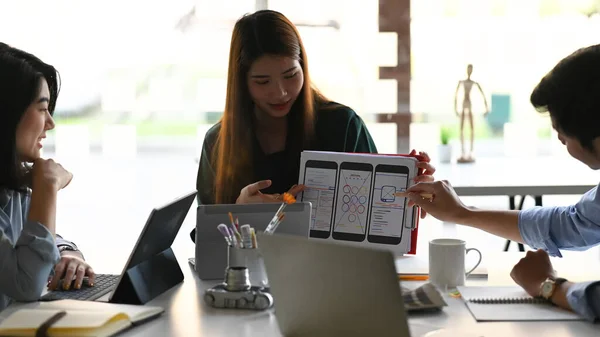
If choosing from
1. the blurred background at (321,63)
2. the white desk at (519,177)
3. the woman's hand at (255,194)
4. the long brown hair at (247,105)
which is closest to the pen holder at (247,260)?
the woman's hand at (255,194)

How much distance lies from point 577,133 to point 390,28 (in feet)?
10.0

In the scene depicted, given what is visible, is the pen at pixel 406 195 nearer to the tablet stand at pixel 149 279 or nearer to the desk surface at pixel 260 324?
the desk surface at pixel 260 324

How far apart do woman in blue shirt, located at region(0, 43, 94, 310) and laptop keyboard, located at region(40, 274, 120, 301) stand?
22 millimetres

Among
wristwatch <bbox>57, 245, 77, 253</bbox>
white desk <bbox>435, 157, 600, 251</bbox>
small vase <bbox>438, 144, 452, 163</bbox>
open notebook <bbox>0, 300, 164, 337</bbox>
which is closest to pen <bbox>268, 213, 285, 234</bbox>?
open notebook <bbox>0, 300, 164, 337</bbox>

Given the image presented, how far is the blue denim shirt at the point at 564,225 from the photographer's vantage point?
1981mm

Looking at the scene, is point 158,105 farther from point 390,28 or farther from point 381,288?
point 381,288

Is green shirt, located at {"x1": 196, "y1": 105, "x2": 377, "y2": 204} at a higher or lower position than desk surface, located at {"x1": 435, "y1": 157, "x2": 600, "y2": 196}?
higher

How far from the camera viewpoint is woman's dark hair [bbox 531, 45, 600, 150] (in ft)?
5.55

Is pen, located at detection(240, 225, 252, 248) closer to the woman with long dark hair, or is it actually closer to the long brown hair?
the woman with long dark hair

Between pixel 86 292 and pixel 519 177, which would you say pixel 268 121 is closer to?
pixel 86 292

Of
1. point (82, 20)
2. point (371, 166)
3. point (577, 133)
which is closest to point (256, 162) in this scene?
point (371, 166)

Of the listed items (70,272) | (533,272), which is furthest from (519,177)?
(70,272)

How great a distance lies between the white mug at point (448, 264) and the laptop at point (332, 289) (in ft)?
1.66

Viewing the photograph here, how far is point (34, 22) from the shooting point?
16.2 ft
